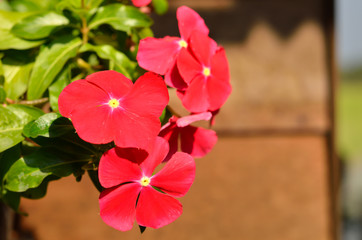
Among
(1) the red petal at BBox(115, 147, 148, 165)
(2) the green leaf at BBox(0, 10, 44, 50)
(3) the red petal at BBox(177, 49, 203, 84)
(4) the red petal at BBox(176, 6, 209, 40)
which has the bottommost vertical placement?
(1) the red petal at BBox(115, 147, 148, 165)

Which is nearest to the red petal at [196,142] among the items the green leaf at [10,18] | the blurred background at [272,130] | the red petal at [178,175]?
the red petal at [178,175]

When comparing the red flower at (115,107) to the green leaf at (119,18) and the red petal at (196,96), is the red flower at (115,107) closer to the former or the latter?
the red petal at (196,96)

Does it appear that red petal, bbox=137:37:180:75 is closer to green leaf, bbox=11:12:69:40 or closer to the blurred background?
green leaf, bbox=11:12:69:40

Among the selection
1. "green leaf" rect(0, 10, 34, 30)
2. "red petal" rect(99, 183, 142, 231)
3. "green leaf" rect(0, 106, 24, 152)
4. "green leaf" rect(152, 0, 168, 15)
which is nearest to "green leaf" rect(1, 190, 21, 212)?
"green leaf" rect(0, 106, 24, 152)

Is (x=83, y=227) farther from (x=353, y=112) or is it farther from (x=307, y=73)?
(x=353, y=112)

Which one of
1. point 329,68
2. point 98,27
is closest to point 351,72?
point 329,68

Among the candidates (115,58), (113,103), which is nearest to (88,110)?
(113,103)
